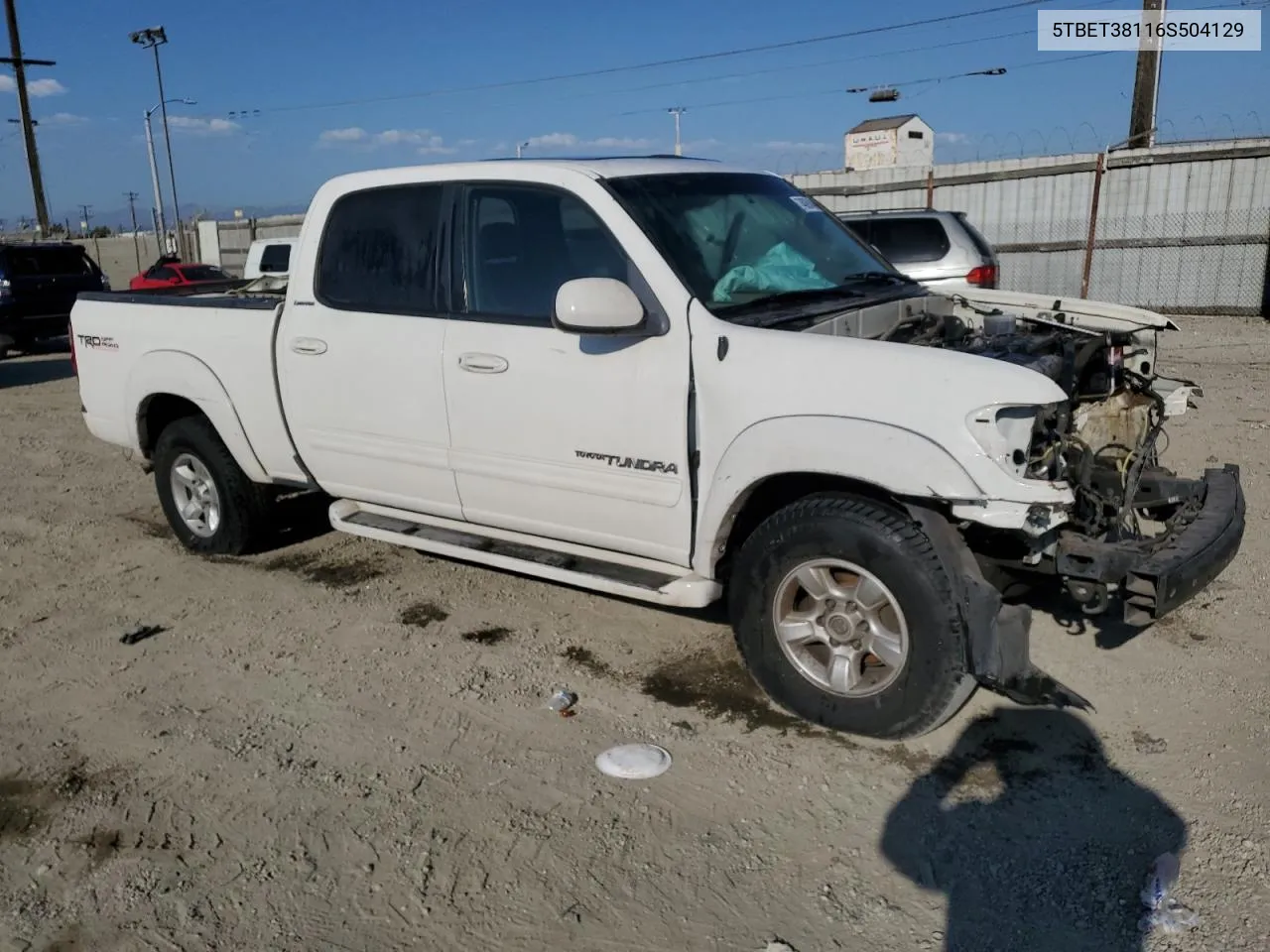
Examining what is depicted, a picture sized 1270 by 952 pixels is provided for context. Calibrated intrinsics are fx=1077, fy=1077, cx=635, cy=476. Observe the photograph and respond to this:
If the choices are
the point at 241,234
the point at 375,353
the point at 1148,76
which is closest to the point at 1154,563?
the point at 375,353

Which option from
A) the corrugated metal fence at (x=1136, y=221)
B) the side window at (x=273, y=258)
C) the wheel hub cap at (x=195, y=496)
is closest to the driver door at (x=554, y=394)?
the wheel hub cap at (x=195, y=496)

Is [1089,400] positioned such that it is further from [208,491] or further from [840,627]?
[208,491]

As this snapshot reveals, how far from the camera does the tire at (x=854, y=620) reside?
359 centimetres

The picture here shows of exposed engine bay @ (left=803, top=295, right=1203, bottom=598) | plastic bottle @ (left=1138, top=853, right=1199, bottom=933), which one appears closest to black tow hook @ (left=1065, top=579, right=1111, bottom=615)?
exposed engine bay @ (left=803, top=295, right=1203, bottom=598)

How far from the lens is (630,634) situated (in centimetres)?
495

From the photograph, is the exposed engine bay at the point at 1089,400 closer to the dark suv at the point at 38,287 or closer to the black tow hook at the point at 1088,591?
the black tow hook at the point at 1088,591

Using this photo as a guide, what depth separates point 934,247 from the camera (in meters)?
11.1

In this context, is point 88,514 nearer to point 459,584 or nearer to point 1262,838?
point 459,584

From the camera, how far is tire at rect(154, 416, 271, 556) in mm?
5953

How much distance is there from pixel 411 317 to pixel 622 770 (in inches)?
87.2

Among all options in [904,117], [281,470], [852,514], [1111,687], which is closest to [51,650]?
[281,470]

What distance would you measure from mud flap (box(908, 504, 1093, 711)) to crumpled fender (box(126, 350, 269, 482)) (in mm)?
3677

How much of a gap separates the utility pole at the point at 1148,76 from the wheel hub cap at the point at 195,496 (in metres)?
17.3

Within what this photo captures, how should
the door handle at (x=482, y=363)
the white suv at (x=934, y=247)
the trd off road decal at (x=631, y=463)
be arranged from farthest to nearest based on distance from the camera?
the white suv at (x=934, y=247) < the door handle at (x=482, y=363) < the trd off road decal at (x=631, y=463)
